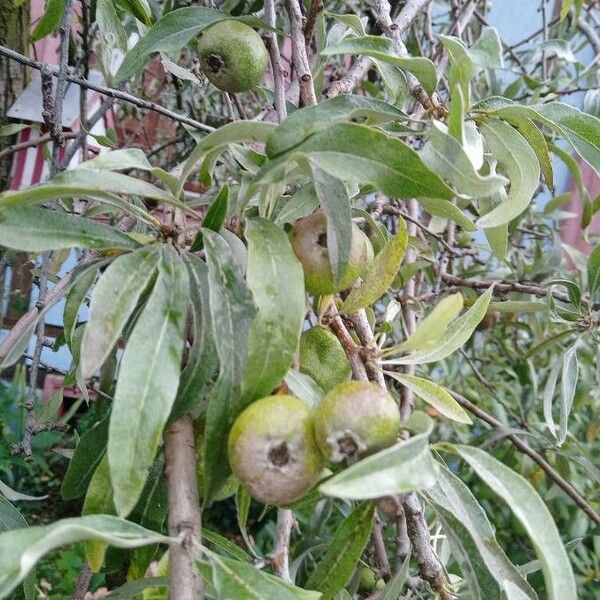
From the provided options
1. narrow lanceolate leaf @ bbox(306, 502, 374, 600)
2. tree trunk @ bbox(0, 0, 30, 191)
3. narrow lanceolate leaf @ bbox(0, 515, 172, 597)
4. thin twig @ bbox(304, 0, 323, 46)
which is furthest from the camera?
tree trunk @ bbox(0, 0, 30, 191)

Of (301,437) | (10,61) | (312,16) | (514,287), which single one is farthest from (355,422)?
(10,61)

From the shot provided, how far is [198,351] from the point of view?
22.5 inches

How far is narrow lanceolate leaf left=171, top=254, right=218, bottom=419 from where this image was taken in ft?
1.84

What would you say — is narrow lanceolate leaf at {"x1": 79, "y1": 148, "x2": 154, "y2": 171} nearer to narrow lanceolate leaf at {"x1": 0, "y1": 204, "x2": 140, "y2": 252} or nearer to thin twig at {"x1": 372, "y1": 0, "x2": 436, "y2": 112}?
narrow lanceolate leaf at {"x1": 0, "y1": 204, "x2": 140, "y2": 252}

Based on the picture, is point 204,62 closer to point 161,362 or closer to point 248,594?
point 161,362

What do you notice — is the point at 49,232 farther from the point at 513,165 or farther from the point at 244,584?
the point at 513,165

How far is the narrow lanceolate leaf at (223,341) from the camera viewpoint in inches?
20.2

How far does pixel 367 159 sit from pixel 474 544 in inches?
12.7

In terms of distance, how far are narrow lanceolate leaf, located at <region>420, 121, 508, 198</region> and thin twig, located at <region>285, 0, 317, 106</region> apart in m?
0.27

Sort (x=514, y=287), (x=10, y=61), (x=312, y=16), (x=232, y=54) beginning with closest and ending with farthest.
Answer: (x=232, y=54) → (x=312, y=16) → (x=514, y=287) → (x=10, y=61)

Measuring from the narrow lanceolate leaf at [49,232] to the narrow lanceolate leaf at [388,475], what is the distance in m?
0.27

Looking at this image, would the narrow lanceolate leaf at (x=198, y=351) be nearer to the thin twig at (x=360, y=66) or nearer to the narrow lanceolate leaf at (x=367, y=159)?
the narrow lanceolate leaf at (x=367, y=159)

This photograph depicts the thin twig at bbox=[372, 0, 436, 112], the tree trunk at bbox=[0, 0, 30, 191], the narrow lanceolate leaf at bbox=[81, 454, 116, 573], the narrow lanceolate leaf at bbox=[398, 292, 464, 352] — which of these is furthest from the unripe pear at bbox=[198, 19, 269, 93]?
the tree trunk at bbox=[0, 0, 30, 191]

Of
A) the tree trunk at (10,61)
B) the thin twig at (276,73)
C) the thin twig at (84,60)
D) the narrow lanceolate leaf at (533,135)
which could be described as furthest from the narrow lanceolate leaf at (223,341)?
the tree trunk at (10,61)
